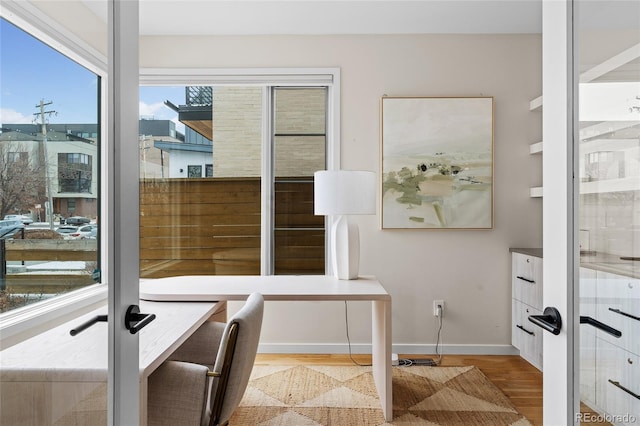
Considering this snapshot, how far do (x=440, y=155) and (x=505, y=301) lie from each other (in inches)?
49.3

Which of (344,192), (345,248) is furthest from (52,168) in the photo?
(345,248)

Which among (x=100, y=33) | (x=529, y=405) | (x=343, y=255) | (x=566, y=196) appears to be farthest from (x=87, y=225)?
(x=529, y=405)

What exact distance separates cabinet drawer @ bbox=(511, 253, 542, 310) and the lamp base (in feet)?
4.08

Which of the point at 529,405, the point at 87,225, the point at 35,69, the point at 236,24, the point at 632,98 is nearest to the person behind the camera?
the point at 35,69

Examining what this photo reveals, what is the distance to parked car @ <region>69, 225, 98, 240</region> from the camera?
3.12 feet

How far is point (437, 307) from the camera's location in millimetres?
3445

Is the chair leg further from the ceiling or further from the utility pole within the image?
the ceiling

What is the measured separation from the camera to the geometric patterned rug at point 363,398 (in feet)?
7.85

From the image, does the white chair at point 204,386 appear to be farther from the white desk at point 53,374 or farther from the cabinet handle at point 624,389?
the cabinet handle at point 624,389

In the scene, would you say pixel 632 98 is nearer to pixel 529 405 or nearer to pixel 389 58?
pixel 529 405

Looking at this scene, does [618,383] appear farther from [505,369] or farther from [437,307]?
[437,307]

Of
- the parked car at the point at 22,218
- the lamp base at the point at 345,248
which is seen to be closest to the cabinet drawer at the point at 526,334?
the lamp base at the point at 345,248

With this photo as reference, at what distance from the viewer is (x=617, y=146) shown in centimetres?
95

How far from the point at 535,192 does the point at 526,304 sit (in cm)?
85
